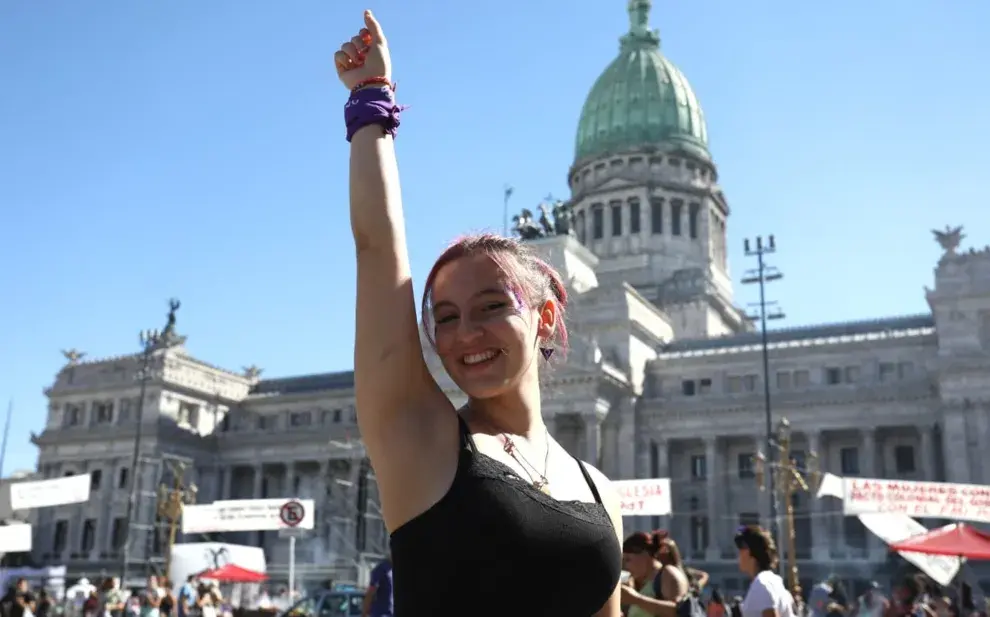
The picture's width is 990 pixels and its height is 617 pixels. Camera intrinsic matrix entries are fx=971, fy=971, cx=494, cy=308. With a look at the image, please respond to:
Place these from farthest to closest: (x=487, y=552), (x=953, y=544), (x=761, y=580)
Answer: (x=953, y=544) < (x=761, y=580) < (x=487, y=552)

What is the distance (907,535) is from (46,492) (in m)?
21.0

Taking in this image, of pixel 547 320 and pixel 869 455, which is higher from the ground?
pixel 869 455

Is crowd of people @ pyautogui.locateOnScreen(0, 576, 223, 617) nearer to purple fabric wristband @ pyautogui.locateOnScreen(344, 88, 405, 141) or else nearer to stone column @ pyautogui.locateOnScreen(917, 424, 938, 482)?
purple fabric wristband @ pyautogui.locateOnScreen(344, 88, 405, 141)

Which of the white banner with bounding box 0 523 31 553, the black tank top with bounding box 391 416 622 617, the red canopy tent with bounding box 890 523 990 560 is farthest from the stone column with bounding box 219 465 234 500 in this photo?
the black tank top with bounding box 391 416 622 617

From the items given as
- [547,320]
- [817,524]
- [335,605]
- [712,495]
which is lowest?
[335,605]

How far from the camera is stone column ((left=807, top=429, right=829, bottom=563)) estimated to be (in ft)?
161

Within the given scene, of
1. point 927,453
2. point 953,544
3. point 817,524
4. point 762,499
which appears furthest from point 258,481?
point 953,544

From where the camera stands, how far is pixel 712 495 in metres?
53.7

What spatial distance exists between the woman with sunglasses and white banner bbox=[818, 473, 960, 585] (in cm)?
999

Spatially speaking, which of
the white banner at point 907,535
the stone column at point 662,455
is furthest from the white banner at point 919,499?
the stone column at point 662,455

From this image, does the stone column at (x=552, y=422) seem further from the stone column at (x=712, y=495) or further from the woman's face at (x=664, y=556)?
the woman's face at (x=664, y=556)

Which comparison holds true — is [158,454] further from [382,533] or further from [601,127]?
[601,127]

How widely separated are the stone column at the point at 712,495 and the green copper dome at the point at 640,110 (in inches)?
Answer: 1185

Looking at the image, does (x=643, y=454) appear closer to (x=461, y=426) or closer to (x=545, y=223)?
(x=545, y=223)
